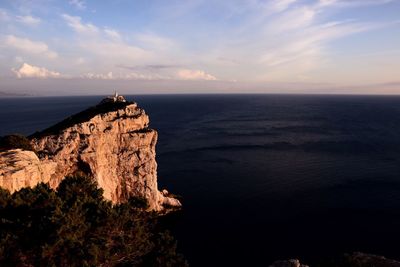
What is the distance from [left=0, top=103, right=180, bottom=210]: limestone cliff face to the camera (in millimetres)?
43375

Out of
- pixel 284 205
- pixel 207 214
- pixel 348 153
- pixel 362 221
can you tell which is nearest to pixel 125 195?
pixel 207 214

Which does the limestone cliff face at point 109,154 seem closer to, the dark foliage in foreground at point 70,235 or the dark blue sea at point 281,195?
the dark blue sea at point 281,195

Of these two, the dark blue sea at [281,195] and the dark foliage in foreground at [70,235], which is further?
the dark blue sea at [281,195]

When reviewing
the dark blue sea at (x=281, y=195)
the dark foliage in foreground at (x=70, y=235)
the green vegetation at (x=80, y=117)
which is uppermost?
the green vegetation at (x=80, y=117)

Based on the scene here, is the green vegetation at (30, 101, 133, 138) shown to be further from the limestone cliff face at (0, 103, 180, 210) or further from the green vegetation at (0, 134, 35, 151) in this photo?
the green vegetation at (0, 134, 35, 151)

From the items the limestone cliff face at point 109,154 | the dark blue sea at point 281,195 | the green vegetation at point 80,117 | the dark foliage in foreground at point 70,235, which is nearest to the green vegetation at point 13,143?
the limestone cliff face at point 109,154

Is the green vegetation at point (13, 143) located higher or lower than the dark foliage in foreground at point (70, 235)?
higher

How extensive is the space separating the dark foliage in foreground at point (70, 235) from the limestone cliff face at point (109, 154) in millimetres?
11342

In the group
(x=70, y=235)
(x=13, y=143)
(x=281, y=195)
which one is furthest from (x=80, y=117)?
(x=281, y=195)

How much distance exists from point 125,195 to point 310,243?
32.1 meters

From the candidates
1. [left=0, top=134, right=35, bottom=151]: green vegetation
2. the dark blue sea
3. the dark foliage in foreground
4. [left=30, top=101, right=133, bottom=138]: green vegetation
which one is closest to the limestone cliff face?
[left=30, top=101, right=133, bottom=138]: green vegetation

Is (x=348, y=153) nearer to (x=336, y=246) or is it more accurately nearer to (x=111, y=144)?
(x=336, y=246)

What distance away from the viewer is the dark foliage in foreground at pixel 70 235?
65.4ft

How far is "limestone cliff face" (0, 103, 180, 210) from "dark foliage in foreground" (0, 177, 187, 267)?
11342 millimetres
